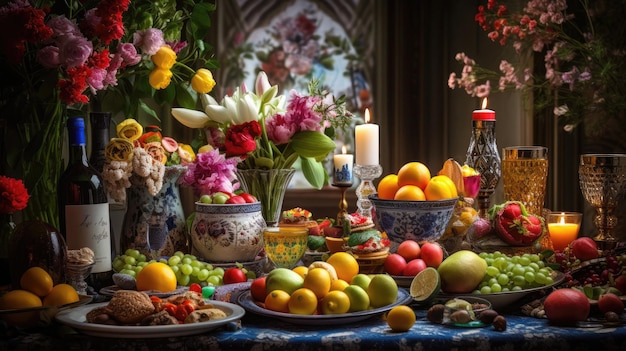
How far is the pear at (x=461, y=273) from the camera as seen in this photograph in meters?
1.42

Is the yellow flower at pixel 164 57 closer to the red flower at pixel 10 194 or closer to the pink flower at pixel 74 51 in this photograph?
the pink flower at pixel 74 51

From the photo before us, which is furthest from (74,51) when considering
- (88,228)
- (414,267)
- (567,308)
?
(567,308)

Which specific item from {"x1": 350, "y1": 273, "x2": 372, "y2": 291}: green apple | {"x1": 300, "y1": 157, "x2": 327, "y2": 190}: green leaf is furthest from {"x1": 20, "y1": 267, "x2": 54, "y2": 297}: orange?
{"x1": 300, "y1": 157, "x2": 327, "y2": 190}: green leaf

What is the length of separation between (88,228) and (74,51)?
0.35 meters

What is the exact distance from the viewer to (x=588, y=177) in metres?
1.84

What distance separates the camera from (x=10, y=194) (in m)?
1.36

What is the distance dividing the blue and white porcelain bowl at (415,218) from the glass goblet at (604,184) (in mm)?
393

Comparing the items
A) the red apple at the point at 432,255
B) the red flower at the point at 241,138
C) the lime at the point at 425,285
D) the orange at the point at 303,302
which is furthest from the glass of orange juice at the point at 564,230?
the orange at the point at 303,302

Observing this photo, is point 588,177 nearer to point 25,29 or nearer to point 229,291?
Result: point 229,291

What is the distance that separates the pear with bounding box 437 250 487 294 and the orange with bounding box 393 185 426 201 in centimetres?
22

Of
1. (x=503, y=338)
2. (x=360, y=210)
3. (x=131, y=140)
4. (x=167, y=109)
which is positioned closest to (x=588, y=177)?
(x=360, y=210)

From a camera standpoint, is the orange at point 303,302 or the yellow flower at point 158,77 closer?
the orange at point 303,302

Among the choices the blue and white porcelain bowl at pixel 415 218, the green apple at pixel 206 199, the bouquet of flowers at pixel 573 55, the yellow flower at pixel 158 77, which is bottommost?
the blue and white porcelain bowl at pixel 415 218

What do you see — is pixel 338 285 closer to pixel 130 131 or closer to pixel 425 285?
pixel 425 285
